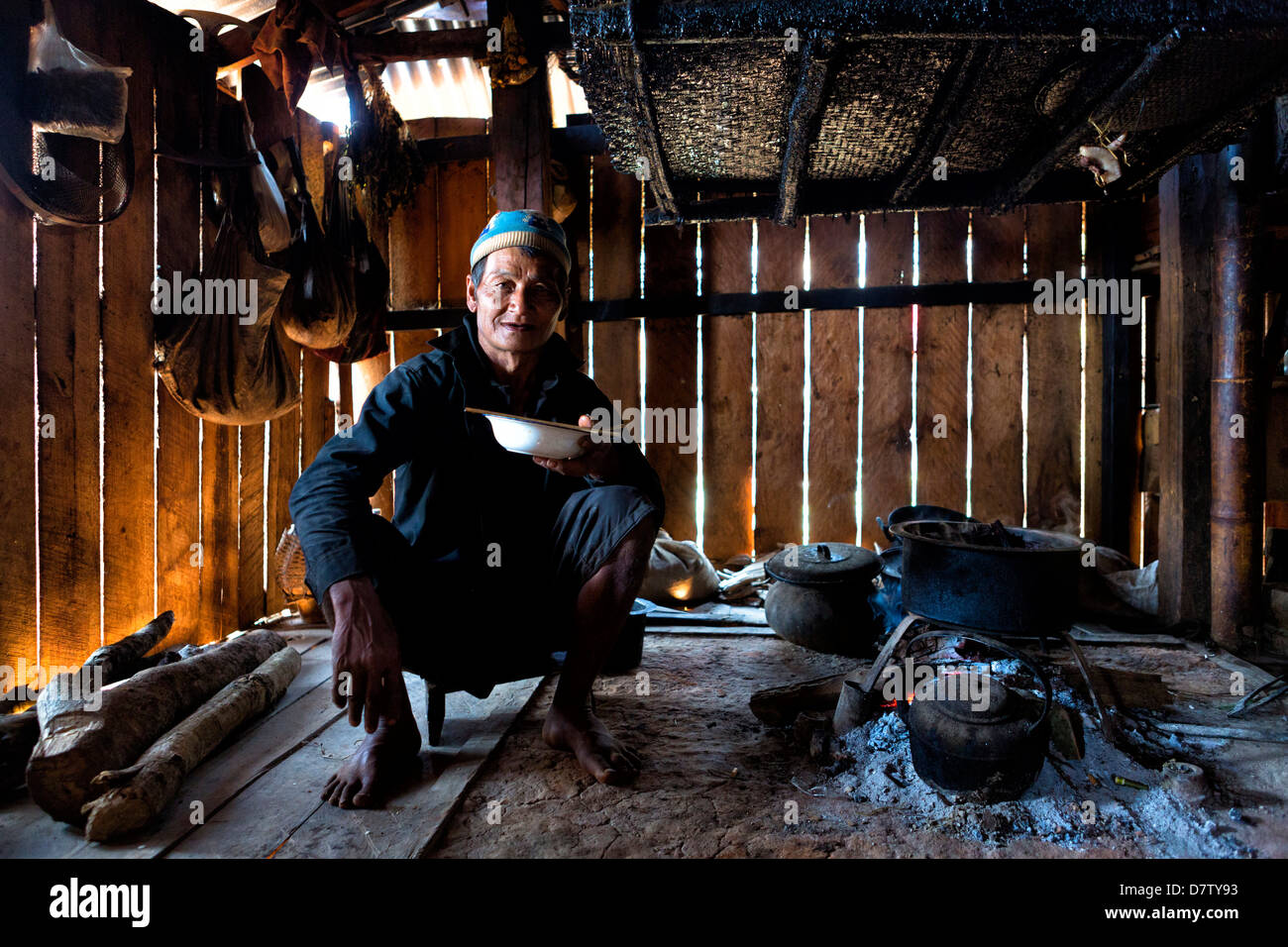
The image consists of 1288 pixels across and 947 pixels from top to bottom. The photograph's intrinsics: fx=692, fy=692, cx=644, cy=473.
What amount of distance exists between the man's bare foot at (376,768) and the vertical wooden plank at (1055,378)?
4.65 m

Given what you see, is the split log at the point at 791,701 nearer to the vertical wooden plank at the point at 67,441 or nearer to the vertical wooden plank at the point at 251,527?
the vertical wooden plank at the point at 67,441

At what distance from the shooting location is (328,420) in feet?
16.8

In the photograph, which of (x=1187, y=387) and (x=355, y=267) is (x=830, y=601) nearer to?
(x=1187, y=387)

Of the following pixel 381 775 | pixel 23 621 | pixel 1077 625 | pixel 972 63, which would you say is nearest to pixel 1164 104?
pixel 972 63

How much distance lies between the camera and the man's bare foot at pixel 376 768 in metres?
1.98

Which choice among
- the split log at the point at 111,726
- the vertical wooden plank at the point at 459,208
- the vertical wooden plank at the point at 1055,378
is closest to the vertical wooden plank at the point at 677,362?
the vertical wooden plank at the point at 459,208

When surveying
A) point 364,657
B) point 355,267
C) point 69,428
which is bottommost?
point 364,657

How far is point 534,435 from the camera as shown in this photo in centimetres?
194

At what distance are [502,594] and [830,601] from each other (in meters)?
1.87

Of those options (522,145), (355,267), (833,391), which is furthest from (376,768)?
(833,391)

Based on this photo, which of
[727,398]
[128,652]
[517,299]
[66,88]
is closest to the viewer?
[517,299]

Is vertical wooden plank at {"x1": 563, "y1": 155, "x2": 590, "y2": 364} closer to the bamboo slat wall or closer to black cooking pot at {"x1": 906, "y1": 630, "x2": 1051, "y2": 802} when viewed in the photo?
the bamboo slat wall

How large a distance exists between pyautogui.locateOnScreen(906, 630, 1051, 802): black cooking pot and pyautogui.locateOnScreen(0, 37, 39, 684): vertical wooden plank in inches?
135

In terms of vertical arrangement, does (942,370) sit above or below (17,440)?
above
